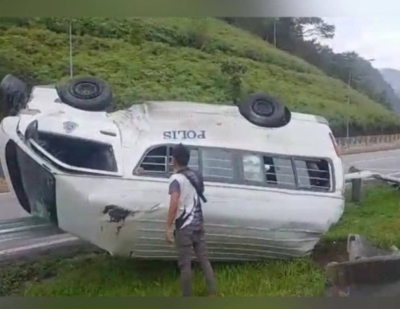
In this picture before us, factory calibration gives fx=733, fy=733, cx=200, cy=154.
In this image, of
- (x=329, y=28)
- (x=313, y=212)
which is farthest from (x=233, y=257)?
(x=329, y=28)

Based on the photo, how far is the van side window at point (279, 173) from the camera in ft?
8.80

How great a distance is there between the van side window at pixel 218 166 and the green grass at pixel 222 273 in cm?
32

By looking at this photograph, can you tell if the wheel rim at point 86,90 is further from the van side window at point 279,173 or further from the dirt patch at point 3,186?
the van side window at point 279,173

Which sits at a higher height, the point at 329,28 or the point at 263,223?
the point at 329,28

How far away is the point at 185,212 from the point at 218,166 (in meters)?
0.21

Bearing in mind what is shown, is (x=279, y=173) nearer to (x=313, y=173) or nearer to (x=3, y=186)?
(x=313, y=173)

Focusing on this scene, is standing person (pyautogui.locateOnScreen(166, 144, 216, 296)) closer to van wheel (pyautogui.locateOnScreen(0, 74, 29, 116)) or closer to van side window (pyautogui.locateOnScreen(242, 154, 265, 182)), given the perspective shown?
van side window (pyautogui.locateOnScreen(242, 154, 265, 182))

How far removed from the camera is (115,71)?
2.73 meters

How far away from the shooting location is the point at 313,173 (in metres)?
2.69

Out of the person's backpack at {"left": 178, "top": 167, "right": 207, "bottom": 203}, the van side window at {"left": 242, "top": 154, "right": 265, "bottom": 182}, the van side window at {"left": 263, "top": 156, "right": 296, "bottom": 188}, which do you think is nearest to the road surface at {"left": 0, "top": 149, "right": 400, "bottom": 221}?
the van side window at {"left": 263, "top": 156, "right": 296, "bottom": 188}

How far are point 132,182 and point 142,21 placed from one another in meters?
0.60

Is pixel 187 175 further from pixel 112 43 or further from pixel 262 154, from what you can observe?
pixel 112 43

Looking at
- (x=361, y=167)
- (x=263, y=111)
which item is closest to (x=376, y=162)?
(x=361, y=167)

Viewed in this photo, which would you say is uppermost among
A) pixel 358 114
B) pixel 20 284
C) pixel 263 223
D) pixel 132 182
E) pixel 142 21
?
pixel 142 21
